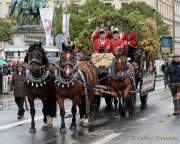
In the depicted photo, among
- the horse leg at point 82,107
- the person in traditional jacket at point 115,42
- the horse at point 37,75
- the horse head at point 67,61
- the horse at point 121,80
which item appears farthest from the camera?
the person in traditional jacket at point 115,42

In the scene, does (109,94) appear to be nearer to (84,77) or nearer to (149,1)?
(84,77)

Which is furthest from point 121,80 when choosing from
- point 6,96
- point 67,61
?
point 6,96

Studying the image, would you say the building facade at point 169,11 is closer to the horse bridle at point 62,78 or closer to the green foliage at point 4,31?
the green foliage at point 4,31

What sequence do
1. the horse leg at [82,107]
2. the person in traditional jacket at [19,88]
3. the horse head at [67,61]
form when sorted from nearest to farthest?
the horse head at [67,61]
the horse leg at [82,107]
the person in traditional jacket at [19,88]

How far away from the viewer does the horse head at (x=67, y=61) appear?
13.9 metres

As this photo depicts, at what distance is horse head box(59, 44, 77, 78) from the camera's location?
1391cm

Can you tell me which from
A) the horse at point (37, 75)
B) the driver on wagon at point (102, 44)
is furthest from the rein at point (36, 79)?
the driver on wagon at point (102, 44)

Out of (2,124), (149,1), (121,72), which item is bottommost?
(2,124)

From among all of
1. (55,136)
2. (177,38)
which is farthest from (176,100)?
(177,38)

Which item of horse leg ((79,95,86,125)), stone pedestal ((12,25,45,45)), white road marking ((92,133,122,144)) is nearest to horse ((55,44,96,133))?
horse leg ((79,95,86,125))

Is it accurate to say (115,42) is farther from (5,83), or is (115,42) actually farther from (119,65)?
(5,83)

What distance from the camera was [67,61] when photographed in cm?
1389

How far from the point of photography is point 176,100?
18281mm

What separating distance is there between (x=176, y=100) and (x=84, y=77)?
15.0 ft
